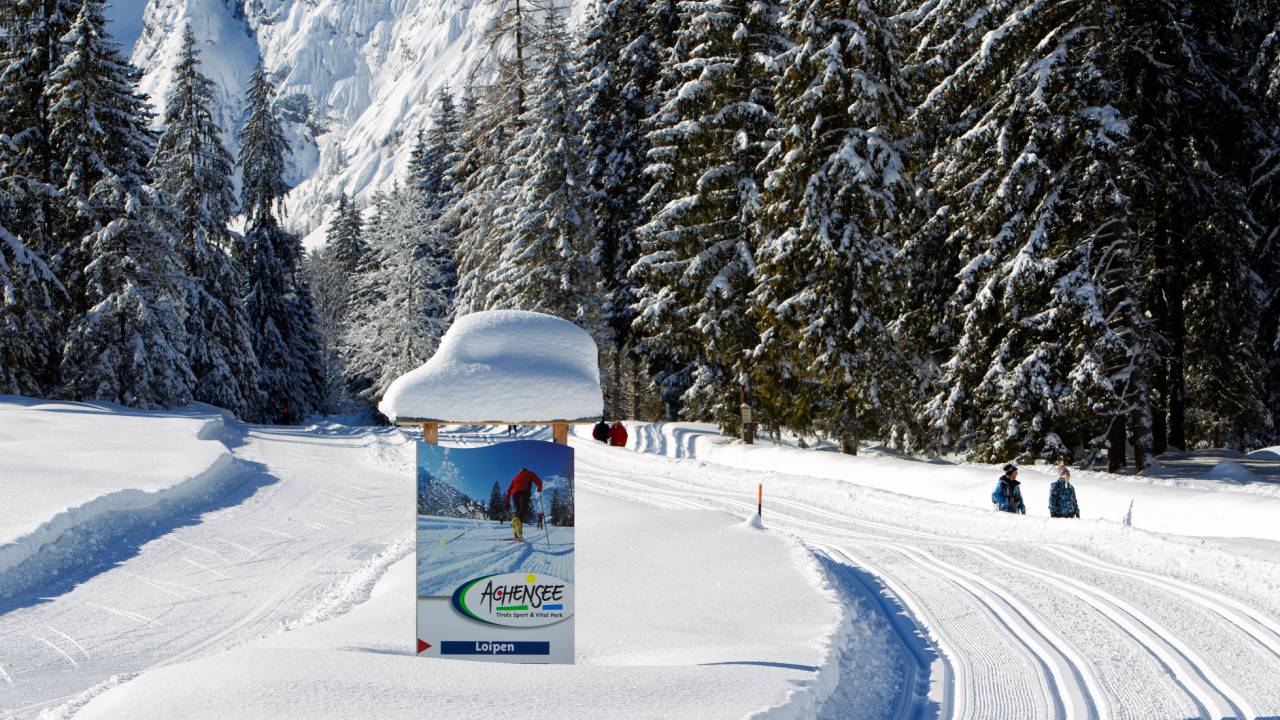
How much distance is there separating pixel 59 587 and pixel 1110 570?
13.1 meters

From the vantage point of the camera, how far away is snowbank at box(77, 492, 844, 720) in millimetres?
5734

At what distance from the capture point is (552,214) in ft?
111

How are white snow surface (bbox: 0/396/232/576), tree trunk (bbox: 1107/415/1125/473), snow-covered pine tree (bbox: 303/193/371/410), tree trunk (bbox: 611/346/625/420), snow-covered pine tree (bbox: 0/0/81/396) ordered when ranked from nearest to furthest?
1. white snow surface (bbox: 0/396/232/576)
2. tree trunk (bbox: 1107/415/1125/473)
3. snow-covered pine tree (bbox: 0/0/81/396)
4. tree trunk (bbox: 611/346/625/420)
5. snow-covered pine tree (bbox: 303/193/371/410)

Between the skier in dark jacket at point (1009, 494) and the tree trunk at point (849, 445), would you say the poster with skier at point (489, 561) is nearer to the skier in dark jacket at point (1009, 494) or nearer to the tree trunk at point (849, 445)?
the skier in dark jacket at point (1009, 494)

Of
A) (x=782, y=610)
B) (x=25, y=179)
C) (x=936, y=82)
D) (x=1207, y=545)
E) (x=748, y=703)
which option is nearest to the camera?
(x=748, y=703)

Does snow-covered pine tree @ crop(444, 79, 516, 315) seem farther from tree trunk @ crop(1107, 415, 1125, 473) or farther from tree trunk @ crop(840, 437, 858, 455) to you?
tree trunk @ crop(1107, 415, 1125, 473)

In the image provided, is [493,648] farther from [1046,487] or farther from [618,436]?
[618,436]

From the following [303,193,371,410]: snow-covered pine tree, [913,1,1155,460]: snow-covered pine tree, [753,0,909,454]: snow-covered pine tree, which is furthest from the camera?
[303,193,371,410]: snow-covered pine tree

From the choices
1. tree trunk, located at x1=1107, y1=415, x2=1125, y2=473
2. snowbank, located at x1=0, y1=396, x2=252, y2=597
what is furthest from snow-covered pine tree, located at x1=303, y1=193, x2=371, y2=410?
tree trunk, located at x1=1107, y1=415, x2=1125, y2=473

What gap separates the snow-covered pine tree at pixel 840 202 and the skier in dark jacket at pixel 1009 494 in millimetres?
5916

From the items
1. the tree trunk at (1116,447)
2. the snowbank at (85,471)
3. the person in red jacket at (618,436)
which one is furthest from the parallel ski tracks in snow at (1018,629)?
the person in red jacket at (618,436)

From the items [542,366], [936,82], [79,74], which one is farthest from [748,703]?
[79,74]

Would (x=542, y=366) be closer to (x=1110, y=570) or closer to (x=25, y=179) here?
(x=1110, y=570)

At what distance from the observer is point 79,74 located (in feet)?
98.9
